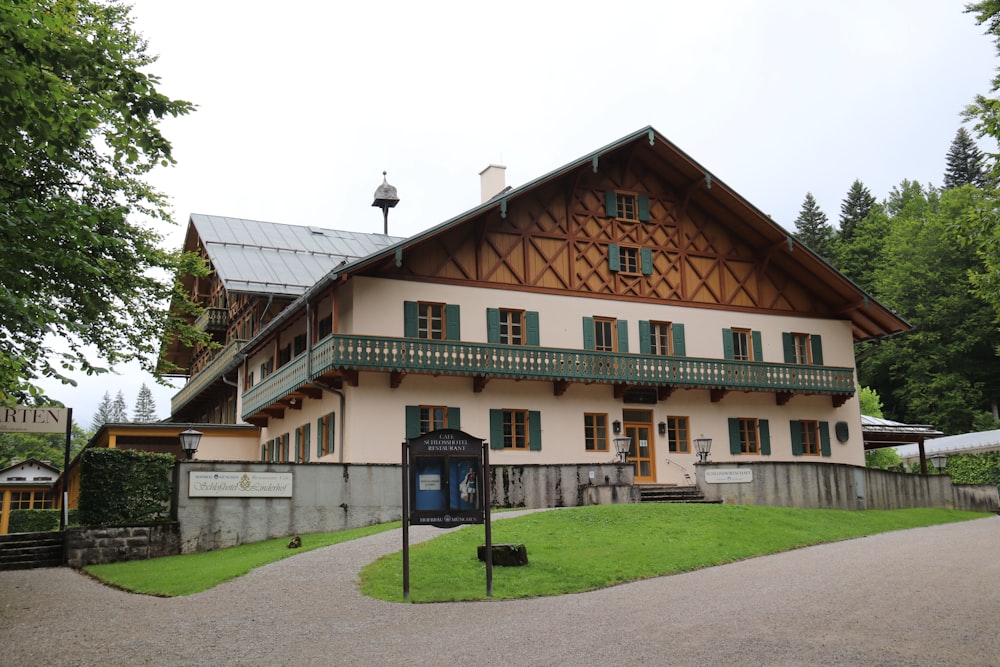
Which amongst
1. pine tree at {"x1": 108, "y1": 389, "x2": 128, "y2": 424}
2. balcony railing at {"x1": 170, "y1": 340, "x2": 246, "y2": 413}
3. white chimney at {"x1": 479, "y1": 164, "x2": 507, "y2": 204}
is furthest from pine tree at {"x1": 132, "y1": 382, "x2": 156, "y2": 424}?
white chimney at {"x1": 479, "y1": 164, "x2": 507, "y2": 204}

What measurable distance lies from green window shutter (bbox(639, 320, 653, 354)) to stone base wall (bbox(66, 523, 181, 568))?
656 inches

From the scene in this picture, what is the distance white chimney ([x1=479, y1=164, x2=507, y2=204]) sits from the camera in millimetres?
35344

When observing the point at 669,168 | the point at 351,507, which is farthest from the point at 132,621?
the point at 669,168

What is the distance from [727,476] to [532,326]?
25.4 ft

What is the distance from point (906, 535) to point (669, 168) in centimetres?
1580

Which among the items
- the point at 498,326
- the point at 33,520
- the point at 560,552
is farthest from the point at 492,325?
the point at 33,520

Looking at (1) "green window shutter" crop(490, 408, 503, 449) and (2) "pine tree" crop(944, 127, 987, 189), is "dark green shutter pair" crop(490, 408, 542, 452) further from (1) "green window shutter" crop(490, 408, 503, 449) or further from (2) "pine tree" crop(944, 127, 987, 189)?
(2) "pine tree" crop(944, 127, 987, 189)

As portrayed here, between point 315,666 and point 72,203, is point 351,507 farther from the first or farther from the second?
point 315,666

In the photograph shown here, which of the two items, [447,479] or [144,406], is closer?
[447,479]

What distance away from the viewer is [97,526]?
19.7 m

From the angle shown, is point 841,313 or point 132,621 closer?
point 132,621

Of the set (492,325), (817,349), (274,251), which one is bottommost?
(817,349)

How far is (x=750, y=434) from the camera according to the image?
32.9 metres

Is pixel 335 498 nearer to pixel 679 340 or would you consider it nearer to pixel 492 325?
pixel 492 325
